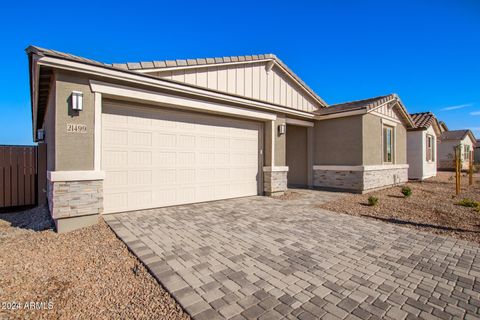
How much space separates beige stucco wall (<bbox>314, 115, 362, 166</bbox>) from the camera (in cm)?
974

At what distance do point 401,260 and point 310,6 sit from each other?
28.0ft

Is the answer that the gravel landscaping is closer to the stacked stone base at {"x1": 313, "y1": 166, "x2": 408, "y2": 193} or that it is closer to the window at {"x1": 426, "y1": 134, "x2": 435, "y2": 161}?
the stacked stone base at {"x1": 313, "y1": 166, "x2": 408, "y2": 193}

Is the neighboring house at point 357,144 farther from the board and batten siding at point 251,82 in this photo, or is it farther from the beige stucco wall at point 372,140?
the board and batten siding at point 251,82

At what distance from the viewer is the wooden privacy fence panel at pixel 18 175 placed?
23.7 feet

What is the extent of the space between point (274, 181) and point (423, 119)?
13.2m

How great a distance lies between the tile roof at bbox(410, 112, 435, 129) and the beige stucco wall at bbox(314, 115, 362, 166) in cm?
814

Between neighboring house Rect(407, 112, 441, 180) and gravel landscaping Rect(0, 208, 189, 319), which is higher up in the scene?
neighboring house Rect(407, 112, 441, 180)

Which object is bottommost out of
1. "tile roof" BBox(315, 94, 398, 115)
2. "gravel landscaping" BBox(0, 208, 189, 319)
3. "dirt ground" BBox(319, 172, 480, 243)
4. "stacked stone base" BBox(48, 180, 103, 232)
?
"gravel landscaping" BBox(0, 208, 189, 319)

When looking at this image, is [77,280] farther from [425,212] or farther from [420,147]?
[420,147]

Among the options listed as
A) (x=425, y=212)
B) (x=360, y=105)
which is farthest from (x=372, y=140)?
(x=425, y=212)

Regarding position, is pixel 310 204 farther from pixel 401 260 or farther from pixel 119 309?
pixel 119 309

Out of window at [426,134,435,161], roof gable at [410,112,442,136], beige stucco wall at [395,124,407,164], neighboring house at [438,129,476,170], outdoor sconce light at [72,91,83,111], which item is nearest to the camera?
outdoor sconce light at [72,91,83,111]

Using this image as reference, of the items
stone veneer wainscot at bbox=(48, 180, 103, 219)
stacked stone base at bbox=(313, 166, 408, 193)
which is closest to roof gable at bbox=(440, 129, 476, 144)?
stacked stone base at bbox=(313, 166, 408, 193)

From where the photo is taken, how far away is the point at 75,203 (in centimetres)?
489
